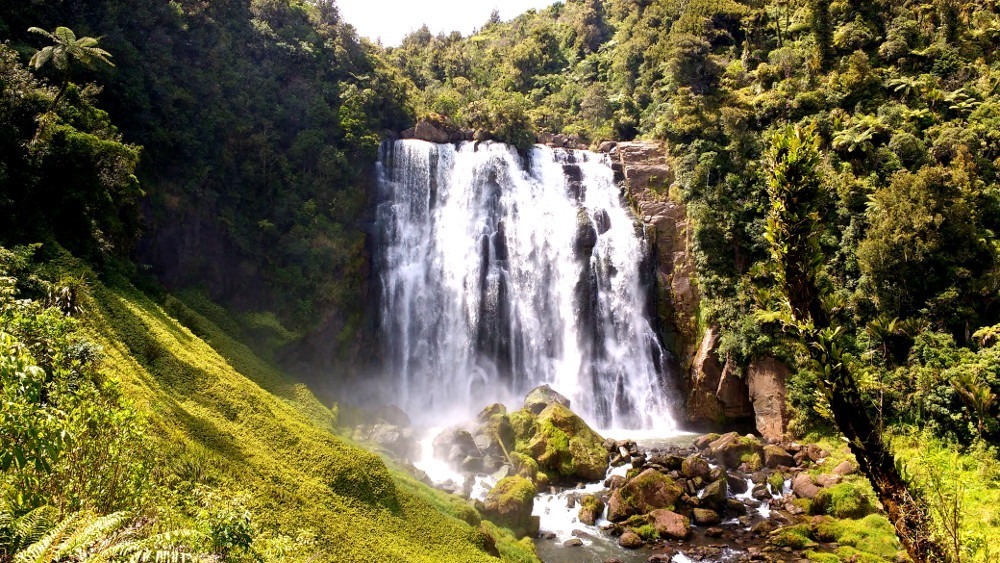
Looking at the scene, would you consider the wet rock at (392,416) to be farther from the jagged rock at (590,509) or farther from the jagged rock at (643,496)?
the jagged rock at (643,496)

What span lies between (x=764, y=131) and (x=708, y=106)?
4.20m

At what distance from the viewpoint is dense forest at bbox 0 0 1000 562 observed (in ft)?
24.1

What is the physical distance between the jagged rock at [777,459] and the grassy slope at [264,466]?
1278 centimetres

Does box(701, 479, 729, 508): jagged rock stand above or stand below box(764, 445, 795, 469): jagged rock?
below

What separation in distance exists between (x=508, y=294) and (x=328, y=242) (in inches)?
440

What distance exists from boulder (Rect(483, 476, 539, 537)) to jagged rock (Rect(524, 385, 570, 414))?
7.78 metres

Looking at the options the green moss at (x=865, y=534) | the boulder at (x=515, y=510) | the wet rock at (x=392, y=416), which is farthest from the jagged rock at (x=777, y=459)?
the wet rock at (x=392, y=416)

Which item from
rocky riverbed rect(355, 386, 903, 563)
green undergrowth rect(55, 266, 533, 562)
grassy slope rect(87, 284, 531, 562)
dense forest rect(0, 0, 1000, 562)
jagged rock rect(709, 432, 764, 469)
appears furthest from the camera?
jagged rock rect(709, 432, 764, 469)

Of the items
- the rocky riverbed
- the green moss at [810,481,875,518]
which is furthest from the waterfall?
the green moss at [810,481,875,518]

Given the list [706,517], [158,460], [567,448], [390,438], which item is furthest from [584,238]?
[158,460]

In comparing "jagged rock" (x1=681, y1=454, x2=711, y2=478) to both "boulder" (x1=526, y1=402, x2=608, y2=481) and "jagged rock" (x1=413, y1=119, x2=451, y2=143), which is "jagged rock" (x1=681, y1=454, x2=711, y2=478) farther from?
"jagged rock" (x1=413, y1=119, x2=451, y2=143)

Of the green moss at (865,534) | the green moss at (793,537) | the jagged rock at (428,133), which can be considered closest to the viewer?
the green moss at (865,534)

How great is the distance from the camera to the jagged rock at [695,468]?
819 inches

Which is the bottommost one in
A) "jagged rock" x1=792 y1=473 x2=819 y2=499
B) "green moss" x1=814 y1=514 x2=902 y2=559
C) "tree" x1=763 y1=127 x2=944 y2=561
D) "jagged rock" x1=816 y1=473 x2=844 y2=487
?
"green moss" x1=814 y1=514 x2=902 y2=559
